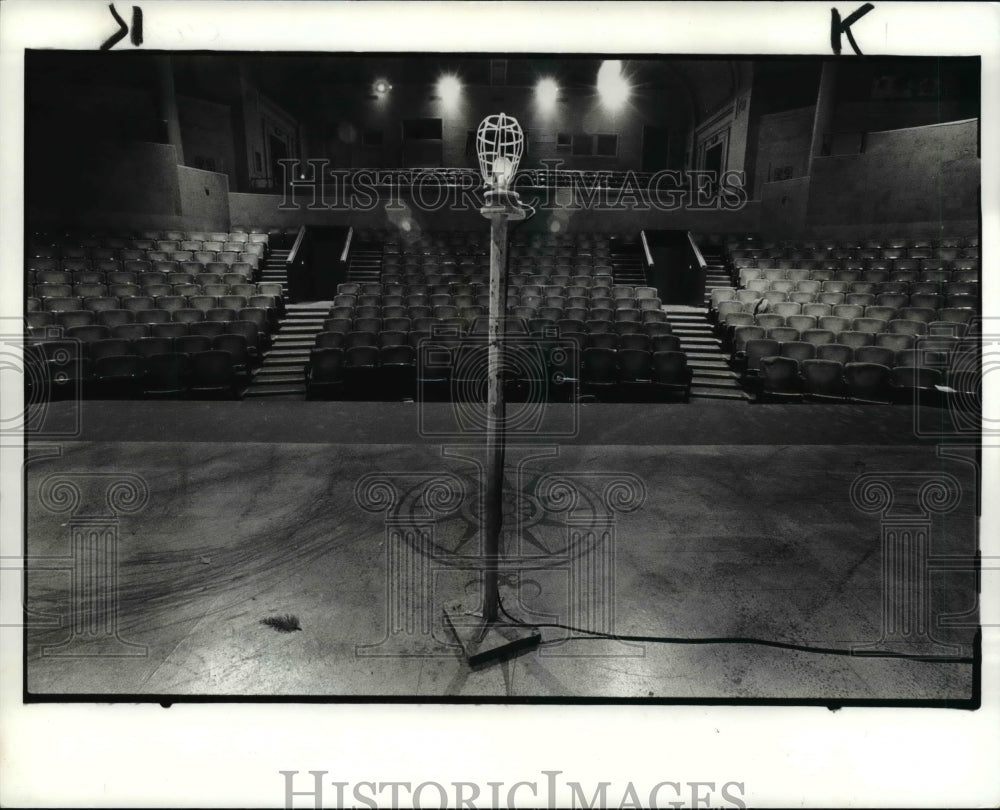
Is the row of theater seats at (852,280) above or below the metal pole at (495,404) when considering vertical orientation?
above

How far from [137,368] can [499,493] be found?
486 centimetres

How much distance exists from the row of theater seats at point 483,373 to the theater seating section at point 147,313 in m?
1.06

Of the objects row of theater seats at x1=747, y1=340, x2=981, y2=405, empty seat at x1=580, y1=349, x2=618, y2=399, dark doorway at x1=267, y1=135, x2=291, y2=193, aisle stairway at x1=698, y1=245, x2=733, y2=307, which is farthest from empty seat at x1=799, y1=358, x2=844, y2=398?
dark doorway at x1=267, y1=135, x2=291, y2=193

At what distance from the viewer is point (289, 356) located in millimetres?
6957

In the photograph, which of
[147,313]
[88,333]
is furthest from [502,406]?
[147,313]

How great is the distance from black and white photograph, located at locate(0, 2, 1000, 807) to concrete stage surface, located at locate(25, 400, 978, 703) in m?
0.02

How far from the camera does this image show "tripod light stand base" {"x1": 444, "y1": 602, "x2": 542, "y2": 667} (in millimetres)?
1726

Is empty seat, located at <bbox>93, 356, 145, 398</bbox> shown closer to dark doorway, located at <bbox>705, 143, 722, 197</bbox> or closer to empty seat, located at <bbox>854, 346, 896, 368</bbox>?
empty seat, located at <bbox>854, 346, 896, 368</bbox>

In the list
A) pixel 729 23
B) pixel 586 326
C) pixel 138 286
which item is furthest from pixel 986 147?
pixel 138 286

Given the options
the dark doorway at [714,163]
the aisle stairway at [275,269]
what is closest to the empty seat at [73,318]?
the aisle stairway at [275,269]

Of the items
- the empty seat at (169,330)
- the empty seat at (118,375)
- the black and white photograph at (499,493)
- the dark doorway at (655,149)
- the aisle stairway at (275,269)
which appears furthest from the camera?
the dark doorway at (655,149)

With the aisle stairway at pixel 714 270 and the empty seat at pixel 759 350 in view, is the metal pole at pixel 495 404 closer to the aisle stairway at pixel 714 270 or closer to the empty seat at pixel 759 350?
the empty seat at pixel 759 350

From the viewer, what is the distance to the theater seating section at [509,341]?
18.4 ft

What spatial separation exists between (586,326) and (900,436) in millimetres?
3423
